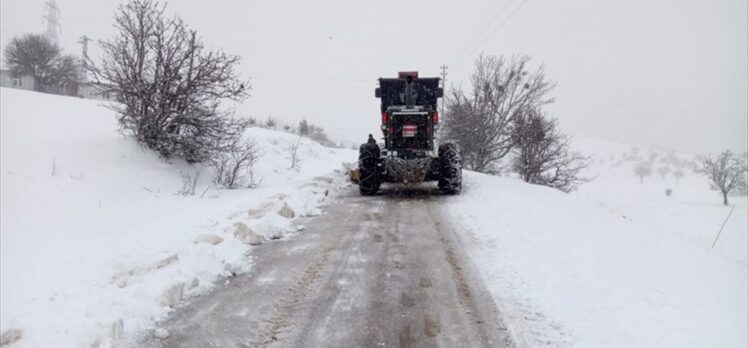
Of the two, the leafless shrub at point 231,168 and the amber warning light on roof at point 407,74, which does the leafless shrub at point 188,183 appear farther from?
the amber warning light on roof at point 407,74

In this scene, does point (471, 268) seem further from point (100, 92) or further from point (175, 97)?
point (100, 92)

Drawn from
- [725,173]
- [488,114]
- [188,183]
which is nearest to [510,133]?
[488,114]

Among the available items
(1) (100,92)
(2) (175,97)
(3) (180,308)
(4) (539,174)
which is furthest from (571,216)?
(4) (539,174)

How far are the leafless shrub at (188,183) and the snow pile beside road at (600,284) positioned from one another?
263 inches

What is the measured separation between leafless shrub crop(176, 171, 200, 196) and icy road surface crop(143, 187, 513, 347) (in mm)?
5567

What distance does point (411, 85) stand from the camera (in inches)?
563

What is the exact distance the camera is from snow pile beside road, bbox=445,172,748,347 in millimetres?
4199

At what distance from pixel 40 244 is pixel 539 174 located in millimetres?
24727

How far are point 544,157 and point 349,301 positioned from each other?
24476 mm

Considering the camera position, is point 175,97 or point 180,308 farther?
point 175,97

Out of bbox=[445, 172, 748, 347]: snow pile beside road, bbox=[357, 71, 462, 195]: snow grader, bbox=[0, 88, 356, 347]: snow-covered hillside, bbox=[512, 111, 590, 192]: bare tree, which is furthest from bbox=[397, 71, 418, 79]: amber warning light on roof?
bbox=[512, 111, 590, 192]: bare tree

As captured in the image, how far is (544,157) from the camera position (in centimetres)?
2752

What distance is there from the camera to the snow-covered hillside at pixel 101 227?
4.30m

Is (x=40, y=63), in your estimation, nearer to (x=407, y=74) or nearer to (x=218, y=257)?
(x=407, y=74)
